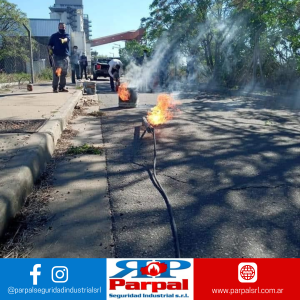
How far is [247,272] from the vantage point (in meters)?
2.03

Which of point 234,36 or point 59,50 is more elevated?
point 234,36

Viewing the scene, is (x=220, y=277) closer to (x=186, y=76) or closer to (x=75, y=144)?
(x=75, y=144)

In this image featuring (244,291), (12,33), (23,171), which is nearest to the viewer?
(244,291)

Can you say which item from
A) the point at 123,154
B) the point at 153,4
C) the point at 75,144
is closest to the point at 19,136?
the point at 75,144

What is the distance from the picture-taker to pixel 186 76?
2683 cm

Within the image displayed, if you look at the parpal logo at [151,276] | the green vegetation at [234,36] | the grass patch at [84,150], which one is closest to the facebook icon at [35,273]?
the parpal logo at [151,276]

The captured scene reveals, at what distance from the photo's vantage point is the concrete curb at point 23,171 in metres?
2.57

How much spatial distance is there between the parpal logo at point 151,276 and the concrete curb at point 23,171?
97 centimetres

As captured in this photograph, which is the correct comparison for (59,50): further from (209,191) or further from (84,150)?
(209,191)

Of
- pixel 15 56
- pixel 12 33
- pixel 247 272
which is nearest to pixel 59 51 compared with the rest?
pixel 247 272

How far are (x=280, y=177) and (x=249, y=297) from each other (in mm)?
2093

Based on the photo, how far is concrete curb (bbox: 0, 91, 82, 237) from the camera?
257cm

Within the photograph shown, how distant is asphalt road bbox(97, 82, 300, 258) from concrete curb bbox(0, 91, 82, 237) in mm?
789

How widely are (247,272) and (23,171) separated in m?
2.17
